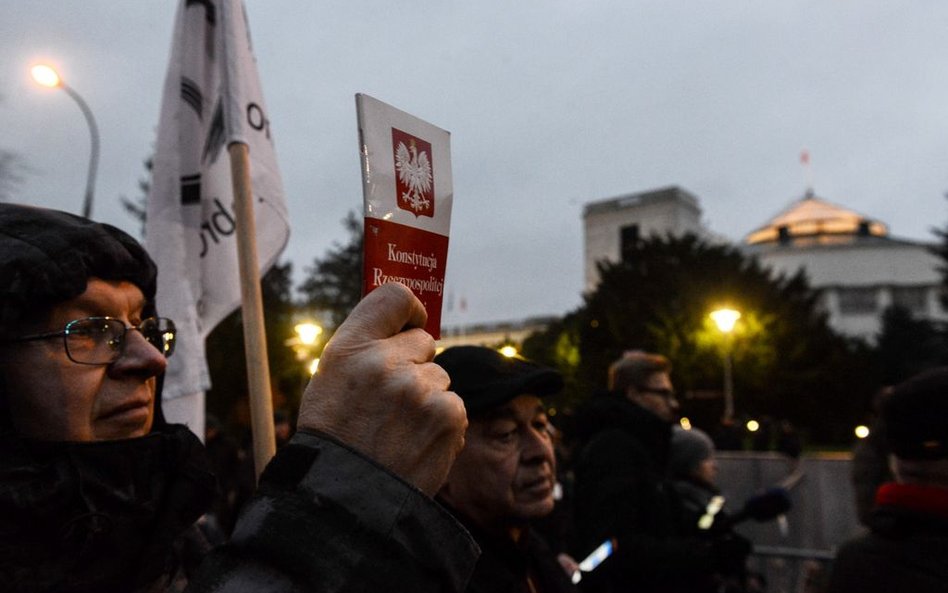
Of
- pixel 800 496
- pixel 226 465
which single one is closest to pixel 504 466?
pixel 226 465

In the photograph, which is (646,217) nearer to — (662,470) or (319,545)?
(662,470)

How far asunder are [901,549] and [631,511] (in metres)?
1.54

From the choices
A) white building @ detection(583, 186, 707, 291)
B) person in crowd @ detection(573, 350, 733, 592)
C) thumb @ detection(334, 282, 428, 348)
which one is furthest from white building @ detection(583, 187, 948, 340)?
thumb @ detection(334, 282, 428, 348)

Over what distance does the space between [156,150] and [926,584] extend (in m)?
2.96

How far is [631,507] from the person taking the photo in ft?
12.4

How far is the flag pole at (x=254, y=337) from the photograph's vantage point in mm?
2133

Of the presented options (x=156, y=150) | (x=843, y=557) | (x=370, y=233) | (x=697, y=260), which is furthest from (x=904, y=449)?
(x=697, y=260)

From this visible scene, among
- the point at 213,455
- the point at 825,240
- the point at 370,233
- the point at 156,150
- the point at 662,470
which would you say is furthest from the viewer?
the point at 825,240

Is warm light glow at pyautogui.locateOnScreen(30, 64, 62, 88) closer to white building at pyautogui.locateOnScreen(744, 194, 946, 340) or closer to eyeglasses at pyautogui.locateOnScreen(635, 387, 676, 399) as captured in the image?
eyeglasses at pyautogui.locateOnScreen(635, 387, 676, 399)

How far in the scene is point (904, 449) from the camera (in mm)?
2529

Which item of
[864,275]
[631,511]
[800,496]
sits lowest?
[800,496]

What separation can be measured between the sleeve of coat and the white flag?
199cm

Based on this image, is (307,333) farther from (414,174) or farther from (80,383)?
(414,174)

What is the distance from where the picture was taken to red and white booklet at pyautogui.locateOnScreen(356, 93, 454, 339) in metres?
Answer: 1.16
